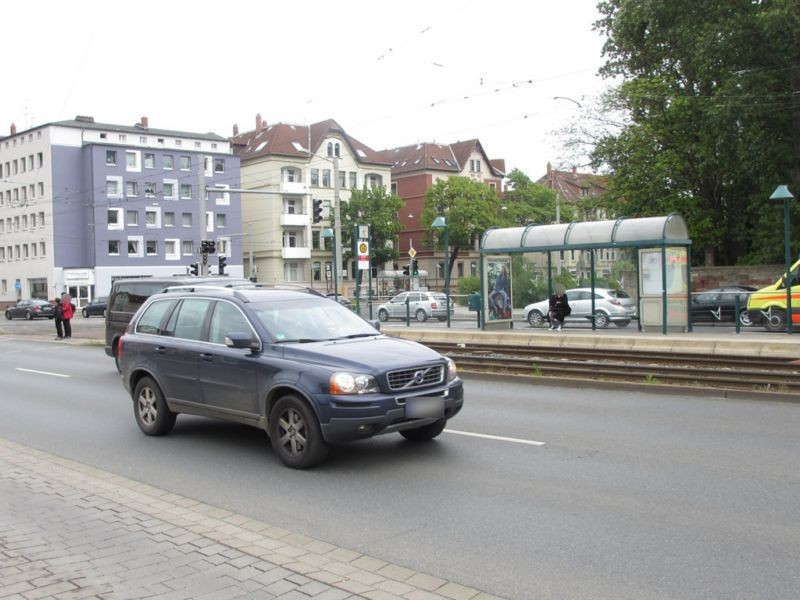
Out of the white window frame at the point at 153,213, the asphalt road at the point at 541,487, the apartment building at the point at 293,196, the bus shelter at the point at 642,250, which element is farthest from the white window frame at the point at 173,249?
the asphalt road at the point at 541,487

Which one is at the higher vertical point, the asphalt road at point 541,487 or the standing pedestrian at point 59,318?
the standing pedestrian at point 59,318

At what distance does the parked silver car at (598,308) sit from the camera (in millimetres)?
24203

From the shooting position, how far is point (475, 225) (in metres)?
76.7

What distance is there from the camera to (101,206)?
68.8 metres

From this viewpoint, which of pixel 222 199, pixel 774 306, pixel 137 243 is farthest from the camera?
pixel 222 199

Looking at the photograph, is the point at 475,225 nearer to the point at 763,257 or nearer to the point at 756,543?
the point at 763,257

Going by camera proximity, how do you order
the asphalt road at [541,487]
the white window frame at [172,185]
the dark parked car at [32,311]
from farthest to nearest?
the white window frame at [172,185]
the dark parked car at [32,311]
the asphalt road at [541,487]

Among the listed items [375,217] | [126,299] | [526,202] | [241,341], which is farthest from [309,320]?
[526,202]

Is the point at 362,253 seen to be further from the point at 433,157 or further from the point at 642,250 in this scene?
the point at 433,157

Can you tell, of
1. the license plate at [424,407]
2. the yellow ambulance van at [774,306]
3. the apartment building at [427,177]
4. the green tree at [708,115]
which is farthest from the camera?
the apartment building at [427,177]

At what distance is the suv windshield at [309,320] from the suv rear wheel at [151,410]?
1.91 m

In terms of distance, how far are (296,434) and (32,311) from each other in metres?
52.3

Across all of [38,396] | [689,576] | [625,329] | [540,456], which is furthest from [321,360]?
[625,329]

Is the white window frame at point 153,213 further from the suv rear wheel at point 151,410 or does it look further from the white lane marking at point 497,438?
the white lane marking at point 497,438
